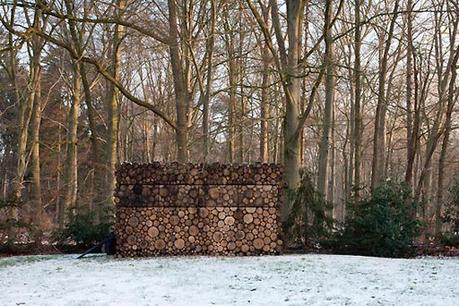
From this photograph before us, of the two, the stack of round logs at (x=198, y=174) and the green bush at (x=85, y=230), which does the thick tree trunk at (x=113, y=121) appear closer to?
the green bush at (x=85, y=230)

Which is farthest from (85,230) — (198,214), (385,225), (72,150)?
(385,225)

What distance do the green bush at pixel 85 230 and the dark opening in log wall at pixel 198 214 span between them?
1.75 metres

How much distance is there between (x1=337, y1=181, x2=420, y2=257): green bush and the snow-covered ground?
4.23ft

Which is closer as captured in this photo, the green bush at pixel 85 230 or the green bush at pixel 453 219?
the green bush at pixel 453 219

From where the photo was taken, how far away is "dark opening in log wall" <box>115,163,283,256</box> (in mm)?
12289

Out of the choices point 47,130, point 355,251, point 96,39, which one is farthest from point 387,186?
point 47,130

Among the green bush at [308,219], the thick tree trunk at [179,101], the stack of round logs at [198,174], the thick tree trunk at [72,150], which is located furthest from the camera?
the thick tree trunk at [72,150]

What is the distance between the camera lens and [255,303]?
6.99m

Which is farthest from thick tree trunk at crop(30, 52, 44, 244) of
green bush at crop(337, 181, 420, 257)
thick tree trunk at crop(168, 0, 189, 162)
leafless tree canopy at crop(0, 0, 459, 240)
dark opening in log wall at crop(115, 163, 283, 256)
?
green bush at crop(337, 181, 420, 257)

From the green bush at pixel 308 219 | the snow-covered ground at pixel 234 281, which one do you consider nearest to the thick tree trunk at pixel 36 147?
the snow-covered ground at pixel 234 281

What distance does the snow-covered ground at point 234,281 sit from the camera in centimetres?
724

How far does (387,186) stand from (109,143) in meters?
8.41

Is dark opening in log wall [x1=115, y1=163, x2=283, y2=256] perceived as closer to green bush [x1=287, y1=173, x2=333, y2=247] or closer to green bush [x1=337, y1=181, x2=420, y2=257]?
green bush [x1=287, y1=173, x2=333, y2=247]

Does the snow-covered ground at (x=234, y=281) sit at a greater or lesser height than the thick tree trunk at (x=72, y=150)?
lesser
